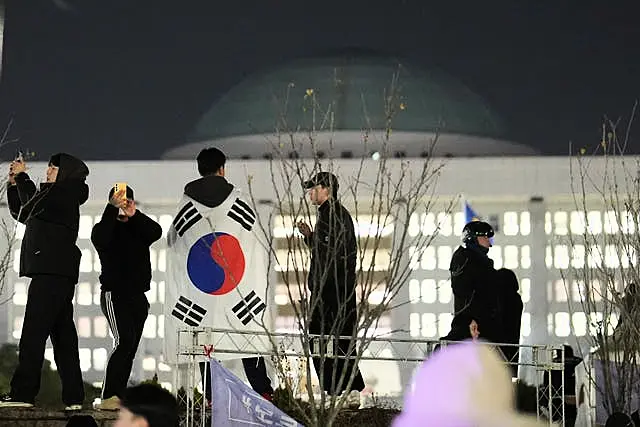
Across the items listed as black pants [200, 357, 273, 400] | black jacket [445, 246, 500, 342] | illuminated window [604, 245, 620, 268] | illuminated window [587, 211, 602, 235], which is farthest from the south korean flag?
illuminated window [587, 211, 602, 235]

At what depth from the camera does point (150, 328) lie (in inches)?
534

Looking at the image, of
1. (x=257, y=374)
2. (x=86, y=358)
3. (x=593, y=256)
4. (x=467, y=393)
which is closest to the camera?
(x=467, y=393)

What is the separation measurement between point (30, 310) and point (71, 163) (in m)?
0.84

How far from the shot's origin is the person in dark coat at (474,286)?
29.8 ft

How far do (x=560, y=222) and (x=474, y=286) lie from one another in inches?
194

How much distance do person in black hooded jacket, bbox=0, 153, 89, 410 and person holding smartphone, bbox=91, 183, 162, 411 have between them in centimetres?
21

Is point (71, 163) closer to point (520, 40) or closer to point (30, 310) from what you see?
point (30, 310)

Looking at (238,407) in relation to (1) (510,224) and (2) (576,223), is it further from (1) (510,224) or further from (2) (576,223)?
(2) (576,223)

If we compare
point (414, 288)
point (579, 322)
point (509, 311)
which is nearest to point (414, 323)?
point (414, 288)

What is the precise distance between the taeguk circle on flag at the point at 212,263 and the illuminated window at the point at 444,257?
226 inches

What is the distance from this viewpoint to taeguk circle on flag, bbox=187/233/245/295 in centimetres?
812

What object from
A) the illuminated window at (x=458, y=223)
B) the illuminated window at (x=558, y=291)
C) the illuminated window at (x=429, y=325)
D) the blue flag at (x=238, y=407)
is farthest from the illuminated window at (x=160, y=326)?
the blue flag at (x=238, y=407)

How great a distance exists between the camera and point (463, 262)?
9062mm

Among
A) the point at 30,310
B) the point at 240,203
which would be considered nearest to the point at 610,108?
the point at 240,203
